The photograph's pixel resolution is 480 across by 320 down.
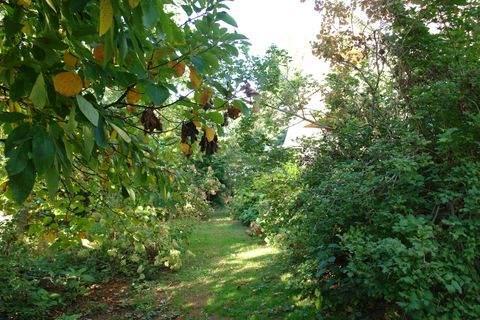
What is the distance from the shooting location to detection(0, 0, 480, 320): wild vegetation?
120 centimetres

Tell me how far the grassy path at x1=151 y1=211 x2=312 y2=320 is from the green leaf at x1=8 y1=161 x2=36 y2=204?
14.0ft

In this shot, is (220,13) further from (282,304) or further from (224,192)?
(224,192)

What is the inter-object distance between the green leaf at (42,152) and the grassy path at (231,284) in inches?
169

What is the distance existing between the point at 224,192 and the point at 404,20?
51.3 feet

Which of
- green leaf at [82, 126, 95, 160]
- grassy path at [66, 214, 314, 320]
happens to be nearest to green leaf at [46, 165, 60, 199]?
green leaf at [82, 126, 95, 160]

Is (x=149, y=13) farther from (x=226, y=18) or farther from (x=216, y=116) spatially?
(x=216, y=116)

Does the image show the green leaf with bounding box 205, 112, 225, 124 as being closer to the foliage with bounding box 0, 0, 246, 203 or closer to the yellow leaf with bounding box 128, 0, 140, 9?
the foliage with bounding box 0, 0, 246, 203

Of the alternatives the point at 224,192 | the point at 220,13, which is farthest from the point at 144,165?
the point at 224,192

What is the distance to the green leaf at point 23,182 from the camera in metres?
0.87

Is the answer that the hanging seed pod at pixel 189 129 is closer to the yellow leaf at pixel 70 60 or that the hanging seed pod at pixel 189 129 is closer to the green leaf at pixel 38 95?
the yellow leaf at pixel 70 60

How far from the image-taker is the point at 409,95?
4.31m

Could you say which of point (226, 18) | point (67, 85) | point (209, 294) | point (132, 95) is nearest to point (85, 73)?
point (67, 85)

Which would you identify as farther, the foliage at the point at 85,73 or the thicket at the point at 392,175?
the thicket at the point at 392,175

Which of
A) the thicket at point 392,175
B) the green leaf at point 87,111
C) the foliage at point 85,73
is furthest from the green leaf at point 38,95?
the thicket at point 392,175
